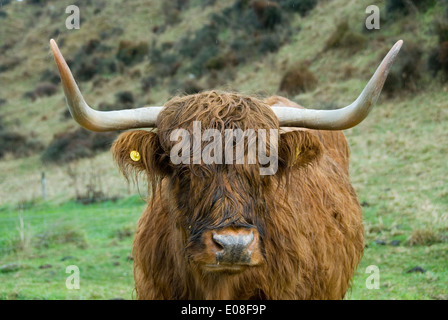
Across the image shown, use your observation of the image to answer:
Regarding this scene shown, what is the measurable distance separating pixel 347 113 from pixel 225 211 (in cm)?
104

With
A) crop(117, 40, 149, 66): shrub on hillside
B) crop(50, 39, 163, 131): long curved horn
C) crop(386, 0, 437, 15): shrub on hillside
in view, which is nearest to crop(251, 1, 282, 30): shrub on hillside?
crop(386, 0, 437, 15): shrub on hillside

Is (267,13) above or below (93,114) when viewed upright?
above

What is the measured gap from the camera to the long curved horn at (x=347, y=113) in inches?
121

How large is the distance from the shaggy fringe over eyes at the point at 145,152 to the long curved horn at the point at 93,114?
9 centimetres

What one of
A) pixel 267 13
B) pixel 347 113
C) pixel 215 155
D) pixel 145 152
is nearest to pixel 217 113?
pixel 215 155

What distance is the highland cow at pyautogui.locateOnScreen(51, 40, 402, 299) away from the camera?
2941 mm

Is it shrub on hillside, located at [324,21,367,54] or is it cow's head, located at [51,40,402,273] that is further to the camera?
shrub on hillside, located at [324,21,367,54]

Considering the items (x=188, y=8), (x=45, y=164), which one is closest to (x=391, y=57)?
(x=45, y=164)

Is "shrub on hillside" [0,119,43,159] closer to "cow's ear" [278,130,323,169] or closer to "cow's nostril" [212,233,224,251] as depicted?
"cow's ear" [278,130,323,169]

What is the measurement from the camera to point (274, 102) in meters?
5.11

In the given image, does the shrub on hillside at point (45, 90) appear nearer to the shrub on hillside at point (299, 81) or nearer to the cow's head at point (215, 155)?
the shrub on hillside at point (299, 81)

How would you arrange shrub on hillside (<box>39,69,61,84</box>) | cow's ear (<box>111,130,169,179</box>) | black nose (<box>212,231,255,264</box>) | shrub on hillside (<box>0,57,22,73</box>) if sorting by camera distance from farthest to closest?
shrub on hillside (<box>0,57,22,73</box>) → shrub on hillside (<box>39,69,61,84</box>) → cow's ear (<box>111,130,169,179</box>) → black nose (<box>212,231,255,264</box>)

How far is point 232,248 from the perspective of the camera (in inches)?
108

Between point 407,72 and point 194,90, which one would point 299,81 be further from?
point 194,90
